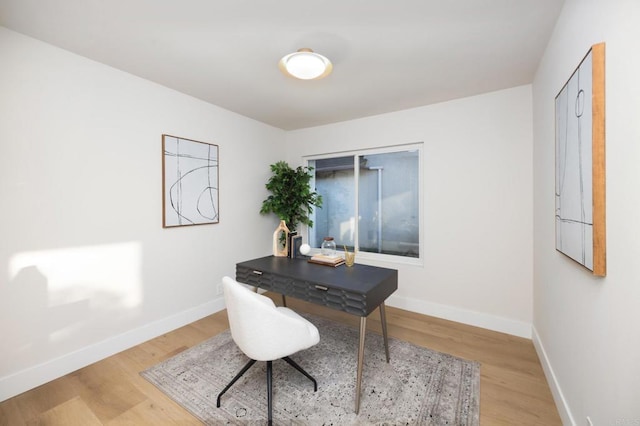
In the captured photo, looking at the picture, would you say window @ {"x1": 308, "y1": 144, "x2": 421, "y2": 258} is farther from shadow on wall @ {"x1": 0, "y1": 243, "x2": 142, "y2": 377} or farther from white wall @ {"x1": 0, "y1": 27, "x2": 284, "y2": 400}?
shadow on wall @ {"x1": 0, "y1": 243, "x2": 142, "y2": 377}

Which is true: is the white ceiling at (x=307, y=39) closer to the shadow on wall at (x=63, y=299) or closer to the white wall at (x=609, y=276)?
the white wall at (x=609, y=276)

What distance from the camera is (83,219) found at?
2.12 meters

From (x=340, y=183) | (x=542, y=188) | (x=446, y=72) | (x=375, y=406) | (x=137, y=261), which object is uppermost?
(x=446, y=72)

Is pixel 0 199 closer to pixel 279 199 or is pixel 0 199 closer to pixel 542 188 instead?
pixel 279 199

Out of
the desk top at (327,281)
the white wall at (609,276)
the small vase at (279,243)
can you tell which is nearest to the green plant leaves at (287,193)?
the small vase at (279,243)

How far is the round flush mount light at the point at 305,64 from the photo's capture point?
5.82 feet

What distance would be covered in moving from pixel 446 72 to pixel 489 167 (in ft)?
3.64

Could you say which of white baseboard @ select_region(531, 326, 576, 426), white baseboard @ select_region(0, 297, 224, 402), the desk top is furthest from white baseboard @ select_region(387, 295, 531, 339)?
white baseboard @ select_region(0, 297, 224, 402)

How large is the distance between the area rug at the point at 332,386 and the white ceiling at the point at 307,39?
98.0 inches

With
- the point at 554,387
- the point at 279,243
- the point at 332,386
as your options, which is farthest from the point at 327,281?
the point at 554,387

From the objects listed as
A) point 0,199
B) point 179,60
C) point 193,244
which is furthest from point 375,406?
point 179,60

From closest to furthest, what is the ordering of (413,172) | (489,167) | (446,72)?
(446,72), (489,167), (413,172)

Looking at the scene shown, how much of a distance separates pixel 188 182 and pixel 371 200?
2.28 metres

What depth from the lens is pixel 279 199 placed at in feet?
11.9
